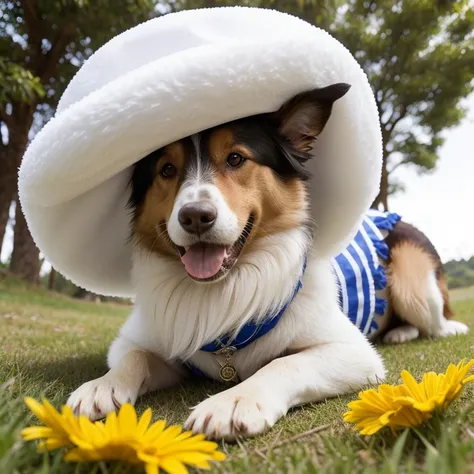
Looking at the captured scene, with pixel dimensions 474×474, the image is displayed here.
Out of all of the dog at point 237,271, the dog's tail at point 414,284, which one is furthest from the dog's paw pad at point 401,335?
the dog at point 237,271

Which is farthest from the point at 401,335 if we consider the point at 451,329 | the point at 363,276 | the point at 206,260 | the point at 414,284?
the point at 206,260

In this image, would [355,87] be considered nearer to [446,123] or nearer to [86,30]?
[86,30]

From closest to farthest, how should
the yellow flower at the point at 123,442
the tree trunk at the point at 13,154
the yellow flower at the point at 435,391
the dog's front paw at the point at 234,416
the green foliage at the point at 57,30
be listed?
1. the yellow flower at the point at 123,442
2. the yellow flower at the point at 435,391
3. the dog's front paw at the point at 234,416
4. the green foliage at the point at 57,30
5. the tree trunk at the point at 13,154

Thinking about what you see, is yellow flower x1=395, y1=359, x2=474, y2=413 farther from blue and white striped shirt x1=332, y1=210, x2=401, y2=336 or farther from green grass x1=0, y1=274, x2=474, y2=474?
blue and white striped shirt x1=332, y1=210, x2=401, y2=336

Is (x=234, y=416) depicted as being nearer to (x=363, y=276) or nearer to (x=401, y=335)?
(x=363, y=276)

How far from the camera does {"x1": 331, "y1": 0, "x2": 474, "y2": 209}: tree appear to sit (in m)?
12.7

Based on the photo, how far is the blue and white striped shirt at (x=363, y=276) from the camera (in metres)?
2.90

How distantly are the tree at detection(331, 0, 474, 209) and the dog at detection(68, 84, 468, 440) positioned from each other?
35.5 feet

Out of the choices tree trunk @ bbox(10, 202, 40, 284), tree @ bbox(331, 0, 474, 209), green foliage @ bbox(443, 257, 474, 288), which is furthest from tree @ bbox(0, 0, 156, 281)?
green foliage @ bbox(443, 257, 474, 288)

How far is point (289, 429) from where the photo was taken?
1479 millimetres

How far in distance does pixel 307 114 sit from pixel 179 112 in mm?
576

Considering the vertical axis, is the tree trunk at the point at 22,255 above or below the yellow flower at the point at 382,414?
below

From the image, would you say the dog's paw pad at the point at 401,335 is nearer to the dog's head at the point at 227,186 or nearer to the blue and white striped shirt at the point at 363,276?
the blue and white striped shirt at the point at 363,276

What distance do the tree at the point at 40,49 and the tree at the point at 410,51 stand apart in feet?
20.2
